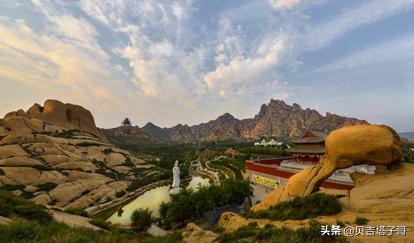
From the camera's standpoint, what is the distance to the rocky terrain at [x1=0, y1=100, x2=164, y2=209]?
33.6 m

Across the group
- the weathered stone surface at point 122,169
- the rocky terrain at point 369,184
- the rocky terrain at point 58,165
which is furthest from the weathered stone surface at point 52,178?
the rocky terrain at point 369,184

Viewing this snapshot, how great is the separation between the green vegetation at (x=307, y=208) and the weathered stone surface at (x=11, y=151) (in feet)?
144

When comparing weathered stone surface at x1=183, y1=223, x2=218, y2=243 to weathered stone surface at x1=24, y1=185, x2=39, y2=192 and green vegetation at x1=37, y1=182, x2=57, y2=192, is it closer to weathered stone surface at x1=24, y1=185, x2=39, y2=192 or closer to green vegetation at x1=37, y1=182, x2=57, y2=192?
weathered stone surface at x1=24, y1=185, x2=39, y2=192

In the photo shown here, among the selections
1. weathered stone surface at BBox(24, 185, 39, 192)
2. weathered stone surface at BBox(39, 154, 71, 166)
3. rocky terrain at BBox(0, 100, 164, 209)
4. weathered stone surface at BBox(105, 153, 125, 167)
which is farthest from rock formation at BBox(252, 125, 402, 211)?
weathered stone surface at BBox(105, 153, 125, 167)

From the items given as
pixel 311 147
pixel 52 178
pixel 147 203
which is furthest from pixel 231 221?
pixel 52 178

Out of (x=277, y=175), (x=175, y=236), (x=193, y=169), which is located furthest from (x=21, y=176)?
(x=193, y=169)

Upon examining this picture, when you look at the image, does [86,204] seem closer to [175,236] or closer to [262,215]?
[175,236]

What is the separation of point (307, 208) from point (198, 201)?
14875mm

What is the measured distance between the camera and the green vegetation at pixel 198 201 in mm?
24484

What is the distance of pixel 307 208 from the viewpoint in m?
11.6

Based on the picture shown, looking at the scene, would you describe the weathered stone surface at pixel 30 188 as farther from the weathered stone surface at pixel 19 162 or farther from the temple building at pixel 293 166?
the temple building at pixel 293 166

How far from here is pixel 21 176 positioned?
3478 cm

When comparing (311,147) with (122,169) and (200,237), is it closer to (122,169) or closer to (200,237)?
(200,237)

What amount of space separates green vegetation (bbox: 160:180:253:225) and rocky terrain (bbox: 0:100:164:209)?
15.2 metres
